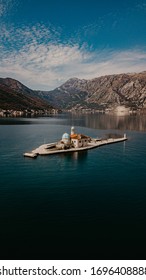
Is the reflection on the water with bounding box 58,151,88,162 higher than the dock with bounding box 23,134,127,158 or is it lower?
lower

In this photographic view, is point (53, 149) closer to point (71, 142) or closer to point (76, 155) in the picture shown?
point (76, 155)

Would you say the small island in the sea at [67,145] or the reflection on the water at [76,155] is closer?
the reflection on the water at [76,155]

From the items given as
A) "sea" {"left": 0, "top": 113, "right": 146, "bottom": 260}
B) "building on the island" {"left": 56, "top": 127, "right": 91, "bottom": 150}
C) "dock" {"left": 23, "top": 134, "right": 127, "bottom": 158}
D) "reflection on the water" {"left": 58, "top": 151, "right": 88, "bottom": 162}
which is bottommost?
"sea" {"left": 0, "top": 113, "right": 146, "bottom": 260}

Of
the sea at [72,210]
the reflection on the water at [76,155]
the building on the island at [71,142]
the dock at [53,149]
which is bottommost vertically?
the sea at [72,210]

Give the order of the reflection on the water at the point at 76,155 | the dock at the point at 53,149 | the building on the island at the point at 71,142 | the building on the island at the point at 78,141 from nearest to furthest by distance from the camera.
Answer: the reflection on the water at the point at 76,155 → the dock at the point at 53,149 → the building on the island at the point at 71,142 → the building on the island at the point at 78,141

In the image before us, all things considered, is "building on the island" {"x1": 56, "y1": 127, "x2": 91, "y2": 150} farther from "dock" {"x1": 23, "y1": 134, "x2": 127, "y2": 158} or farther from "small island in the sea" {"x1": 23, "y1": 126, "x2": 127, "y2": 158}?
"dock" {"x1": 23, "y1": 134, "x2": 127, "y2": 158}

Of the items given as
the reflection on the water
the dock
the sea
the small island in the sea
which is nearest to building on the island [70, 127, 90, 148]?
the small island in the sea

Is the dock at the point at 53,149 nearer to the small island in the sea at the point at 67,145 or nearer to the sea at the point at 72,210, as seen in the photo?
the small island in the sea at the point at 67,145

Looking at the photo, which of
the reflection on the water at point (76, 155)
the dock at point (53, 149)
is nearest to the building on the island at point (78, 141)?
the dock at point (53, 149)

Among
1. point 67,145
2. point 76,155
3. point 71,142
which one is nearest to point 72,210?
point 76,155

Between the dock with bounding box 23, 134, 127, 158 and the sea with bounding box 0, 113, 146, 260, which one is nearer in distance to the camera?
the sea with bounding box 0, 113, 146, 260

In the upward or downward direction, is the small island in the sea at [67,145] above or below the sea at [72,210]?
above

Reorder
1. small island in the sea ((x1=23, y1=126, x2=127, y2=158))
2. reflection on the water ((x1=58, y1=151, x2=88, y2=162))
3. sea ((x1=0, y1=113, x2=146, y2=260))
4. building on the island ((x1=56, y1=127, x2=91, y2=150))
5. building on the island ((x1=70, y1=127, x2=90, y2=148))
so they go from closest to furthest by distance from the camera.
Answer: sea ((x1=0, y1=113, x2=146, y2=260))
reflection on the water ((x1=58, y1=151, x2=88, y2=162))
small island in the sea ((x1=23, y1=126, x2=127, y2=158))
building on the island ((x1=56, y1=127, x2=91, y2=150))
building on the island ((x1=70, y1=127, x2=90, y2=148))

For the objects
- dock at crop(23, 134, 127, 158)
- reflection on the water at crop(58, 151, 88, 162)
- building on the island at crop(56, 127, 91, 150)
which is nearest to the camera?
reflection on the water at crop(58, 151, 88, 162)
